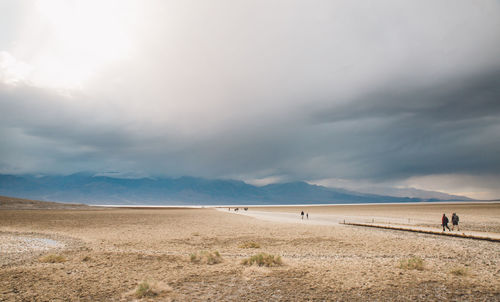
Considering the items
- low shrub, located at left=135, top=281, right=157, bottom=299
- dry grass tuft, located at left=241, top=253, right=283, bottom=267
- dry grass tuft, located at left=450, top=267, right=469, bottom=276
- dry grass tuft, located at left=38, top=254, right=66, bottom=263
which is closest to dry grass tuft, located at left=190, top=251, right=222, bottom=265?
dry grass tuft, located at left=241, top=253, right=283, bottom=267

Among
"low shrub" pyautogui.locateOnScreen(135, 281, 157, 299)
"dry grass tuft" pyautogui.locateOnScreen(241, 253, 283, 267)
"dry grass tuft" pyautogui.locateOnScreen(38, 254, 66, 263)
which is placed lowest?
"dry grass tuft" pyautogui.locateOnScreen(38, 254, 66, 263)

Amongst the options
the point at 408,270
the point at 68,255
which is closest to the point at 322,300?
the point at 408,270

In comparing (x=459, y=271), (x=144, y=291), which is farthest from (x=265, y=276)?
(x=459, y=271)

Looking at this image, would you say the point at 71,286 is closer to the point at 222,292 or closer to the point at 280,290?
the point at 222,292

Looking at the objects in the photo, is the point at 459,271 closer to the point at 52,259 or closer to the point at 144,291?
the point at 144,291

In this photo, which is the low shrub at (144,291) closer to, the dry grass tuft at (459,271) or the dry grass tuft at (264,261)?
the dry grass tuft at (264,261)

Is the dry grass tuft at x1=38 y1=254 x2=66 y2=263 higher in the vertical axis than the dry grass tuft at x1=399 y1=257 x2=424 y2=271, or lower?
lower

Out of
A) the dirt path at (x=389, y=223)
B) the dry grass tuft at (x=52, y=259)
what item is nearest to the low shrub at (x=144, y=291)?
the dry grass tuft at (x=52, y=259)


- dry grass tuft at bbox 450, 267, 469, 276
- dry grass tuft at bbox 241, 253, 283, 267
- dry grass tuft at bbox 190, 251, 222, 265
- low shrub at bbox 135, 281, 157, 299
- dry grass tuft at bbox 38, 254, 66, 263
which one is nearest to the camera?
low shrub at bbox 135, 281, 157, 299

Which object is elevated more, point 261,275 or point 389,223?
point 389,223

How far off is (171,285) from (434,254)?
14705 mm

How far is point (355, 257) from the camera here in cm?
1672

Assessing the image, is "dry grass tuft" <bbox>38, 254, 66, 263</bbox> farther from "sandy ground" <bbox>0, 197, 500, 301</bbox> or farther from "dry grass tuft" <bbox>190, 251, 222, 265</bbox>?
"dry grass tuft" <bbox>190, 251, 222, 265</bbox>

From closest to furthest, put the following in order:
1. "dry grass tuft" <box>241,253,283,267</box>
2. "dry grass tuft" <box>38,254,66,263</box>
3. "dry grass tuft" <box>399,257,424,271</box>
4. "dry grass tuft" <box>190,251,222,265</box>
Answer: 1. "dry grass tuft" <box>399,257,424,271</box>
2. "dry grass tuft" <box>241,253,283,267</box>
3. "dry grass tuft" <box>38,254,66,263</box>
4. "dry grass tuft" <box>190,251,222,265</box>
